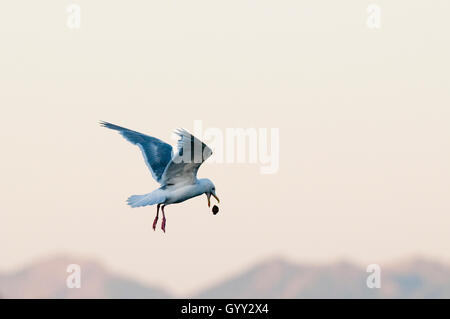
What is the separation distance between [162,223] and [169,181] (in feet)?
4.08

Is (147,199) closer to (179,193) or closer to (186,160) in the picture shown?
(179,193)

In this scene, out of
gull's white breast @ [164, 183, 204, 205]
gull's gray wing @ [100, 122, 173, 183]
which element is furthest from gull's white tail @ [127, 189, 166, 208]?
gull's gray wing @ [100, 122, 173, 183]

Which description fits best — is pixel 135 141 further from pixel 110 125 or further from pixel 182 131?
pixel 182 131

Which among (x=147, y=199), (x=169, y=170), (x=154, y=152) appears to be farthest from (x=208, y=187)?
(x=147, y=199)

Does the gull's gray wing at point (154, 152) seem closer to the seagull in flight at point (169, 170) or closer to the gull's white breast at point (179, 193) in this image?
the seagull in flight at point (169, 170)

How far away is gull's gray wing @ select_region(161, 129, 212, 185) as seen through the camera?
25047 mm

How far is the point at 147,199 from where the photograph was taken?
2683cm

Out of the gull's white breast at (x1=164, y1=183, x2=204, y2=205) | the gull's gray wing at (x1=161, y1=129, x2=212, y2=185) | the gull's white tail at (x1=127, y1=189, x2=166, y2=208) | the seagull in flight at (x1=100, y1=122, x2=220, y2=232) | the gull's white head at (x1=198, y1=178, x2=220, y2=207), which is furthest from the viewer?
the gull's white head at (x1=198, y1=178, x2=220, y2=207)

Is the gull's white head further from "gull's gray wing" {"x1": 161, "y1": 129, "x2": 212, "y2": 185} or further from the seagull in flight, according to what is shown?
"gull's gray wing" {"x1": 161, "y1": 129, "x2": 212, "y2": 185}

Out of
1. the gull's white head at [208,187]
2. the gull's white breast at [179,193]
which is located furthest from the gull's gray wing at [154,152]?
the gull's white head at [208,187]

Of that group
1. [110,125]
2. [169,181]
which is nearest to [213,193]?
[169,181]

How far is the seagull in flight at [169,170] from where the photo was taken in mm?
26200

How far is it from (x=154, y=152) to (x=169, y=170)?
1.27 meters
